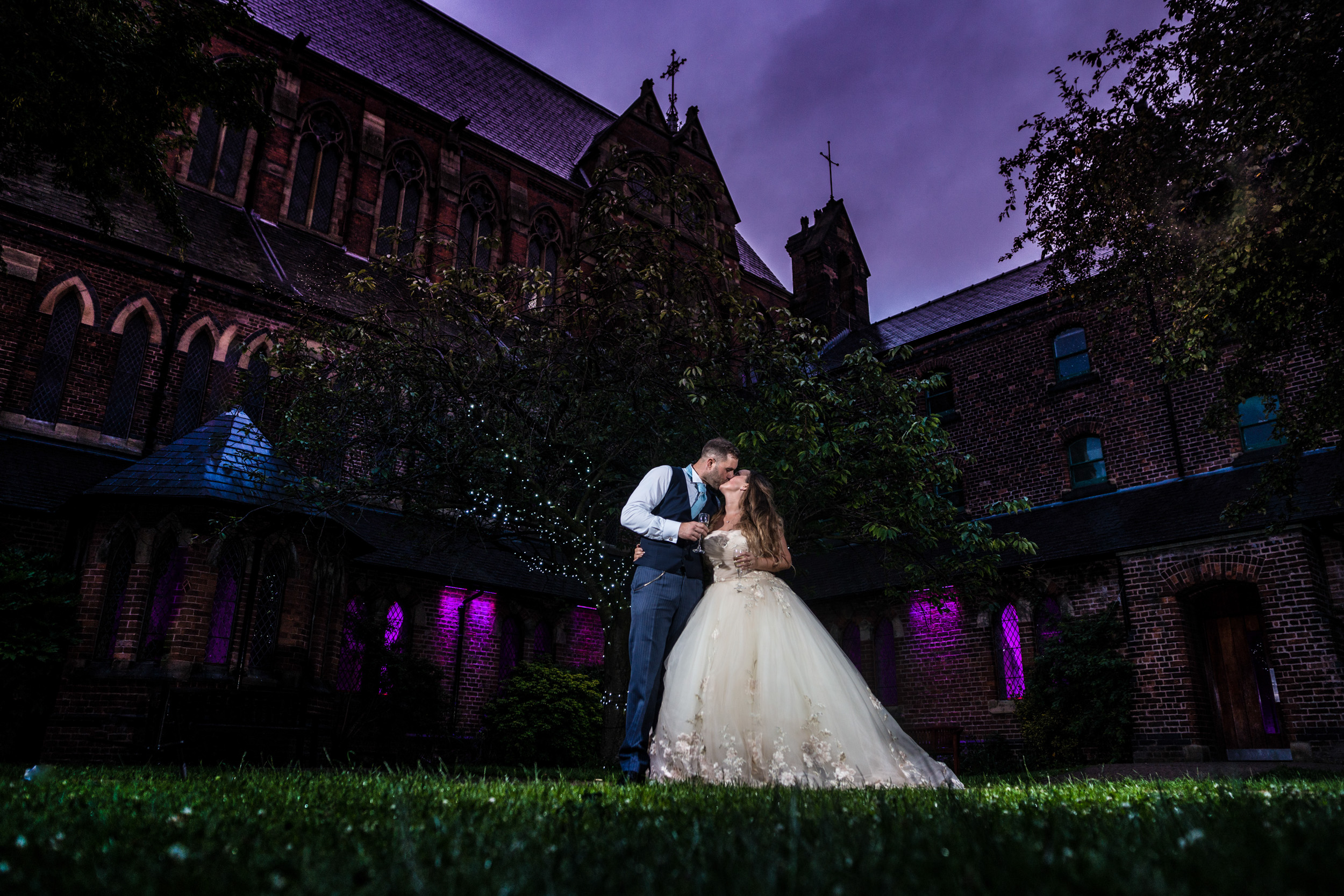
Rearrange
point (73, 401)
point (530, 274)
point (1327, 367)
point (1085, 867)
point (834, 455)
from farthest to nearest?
point (73, 401), point (530, 274), point (834, 455), point (1327, 367), point (1085, 867)

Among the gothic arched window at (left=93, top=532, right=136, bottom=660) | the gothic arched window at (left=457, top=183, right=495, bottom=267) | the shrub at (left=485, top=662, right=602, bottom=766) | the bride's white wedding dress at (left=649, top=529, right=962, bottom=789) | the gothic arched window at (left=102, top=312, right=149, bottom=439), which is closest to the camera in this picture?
the bride's white wedding dress at (left=649, top=529, right=962, bottom=789)

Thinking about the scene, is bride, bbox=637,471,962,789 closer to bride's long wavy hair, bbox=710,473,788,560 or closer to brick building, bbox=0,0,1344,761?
bride's long wavy hair, bbox=710,473,788,560

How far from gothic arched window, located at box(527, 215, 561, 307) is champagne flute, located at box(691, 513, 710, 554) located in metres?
19.2

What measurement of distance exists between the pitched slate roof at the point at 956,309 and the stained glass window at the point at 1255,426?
5.33 metres

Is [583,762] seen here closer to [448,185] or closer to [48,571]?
[48,571]

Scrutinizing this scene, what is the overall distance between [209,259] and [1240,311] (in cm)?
1776

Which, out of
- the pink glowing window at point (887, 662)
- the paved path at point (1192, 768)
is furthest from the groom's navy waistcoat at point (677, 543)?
the pink glowing window at point (887, 662)

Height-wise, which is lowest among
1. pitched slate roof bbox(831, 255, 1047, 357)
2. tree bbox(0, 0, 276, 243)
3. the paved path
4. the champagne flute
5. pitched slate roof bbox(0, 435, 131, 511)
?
the paved path

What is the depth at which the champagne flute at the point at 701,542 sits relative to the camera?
579 centimetres

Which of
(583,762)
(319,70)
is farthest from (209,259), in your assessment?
(583,762)

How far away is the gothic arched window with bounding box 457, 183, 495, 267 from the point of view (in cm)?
2298

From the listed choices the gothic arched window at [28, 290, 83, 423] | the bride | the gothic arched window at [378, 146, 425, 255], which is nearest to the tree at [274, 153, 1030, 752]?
the bride

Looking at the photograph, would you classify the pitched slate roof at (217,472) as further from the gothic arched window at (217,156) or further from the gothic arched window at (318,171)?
the gothic arched window at (318,171)

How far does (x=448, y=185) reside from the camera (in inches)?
896
